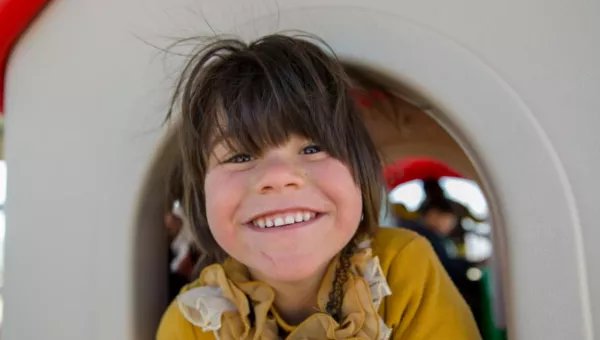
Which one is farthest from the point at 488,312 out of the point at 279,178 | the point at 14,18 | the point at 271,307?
the point at 14,18

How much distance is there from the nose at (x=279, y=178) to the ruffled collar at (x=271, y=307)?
0.15 m

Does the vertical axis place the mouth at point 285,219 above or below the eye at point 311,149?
below

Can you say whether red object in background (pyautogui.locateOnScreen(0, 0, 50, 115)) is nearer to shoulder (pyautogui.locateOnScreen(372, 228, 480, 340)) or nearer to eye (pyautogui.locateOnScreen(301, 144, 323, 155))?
eye (pyautogui.locateOnScreen(301, 144, 323, 155))

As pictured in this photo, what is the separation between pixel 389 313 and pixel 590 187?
9.9 inches

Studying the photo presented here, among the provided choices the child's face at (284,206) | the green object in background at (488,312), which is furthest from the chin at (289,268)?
the green object in background at (488,312)

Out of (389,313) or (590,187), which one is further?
(389,313)

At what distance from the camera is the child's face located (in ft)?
1.76

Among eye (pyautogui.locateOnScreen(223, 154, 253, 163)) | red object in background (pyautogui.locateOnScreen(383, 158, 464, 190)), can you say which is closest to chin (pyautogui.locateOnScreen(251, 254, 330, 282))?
eye (pyautogui.locateOnScreen(223, 154, 253, 163))

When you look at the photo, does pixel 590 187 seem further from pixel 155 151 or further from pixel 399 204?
pixel 399 204

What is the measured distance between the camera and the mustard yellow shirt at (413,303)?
615 mm

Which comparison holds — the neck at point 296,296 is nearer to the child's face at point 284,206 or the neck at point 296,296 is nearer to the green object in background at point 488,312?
the child's face at point 284,206

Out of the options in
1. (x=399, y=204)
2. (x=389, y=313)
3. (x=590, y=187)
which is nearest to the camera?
(x=590, y=187)

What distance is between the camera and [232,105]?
570 millimetres

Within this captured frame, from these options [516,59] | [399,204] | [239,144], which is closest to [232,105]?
[239,144]
